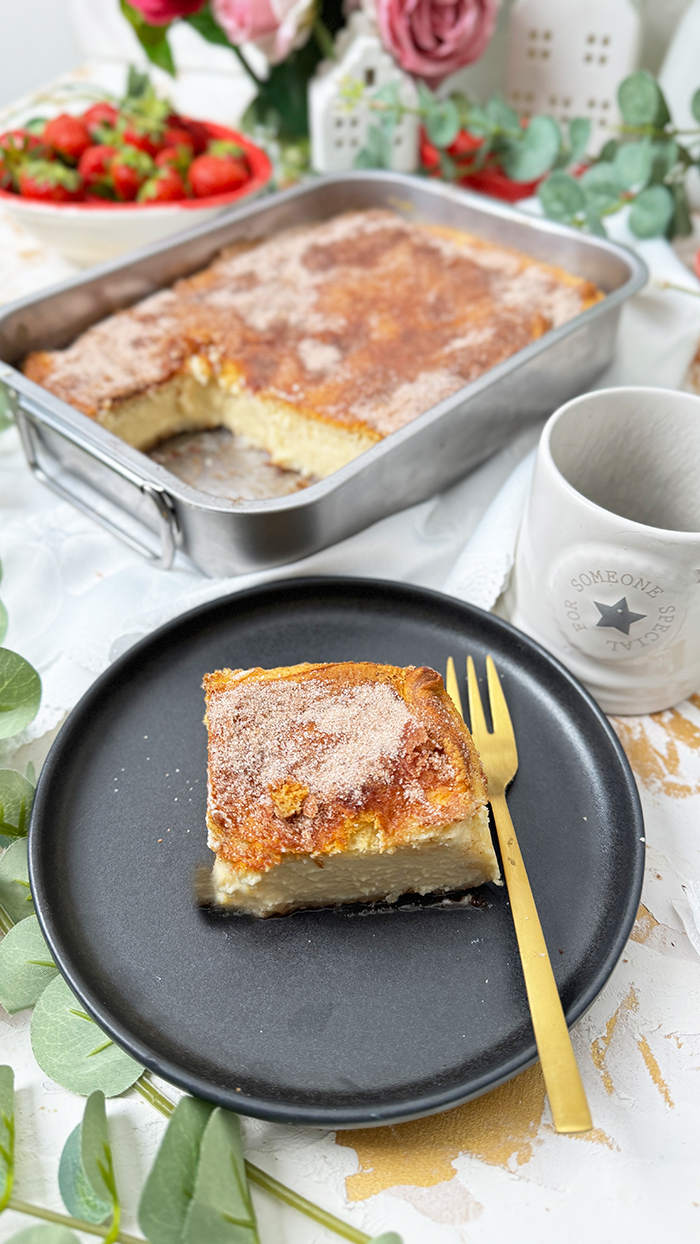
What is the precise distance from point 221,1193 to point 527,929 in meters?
0.42

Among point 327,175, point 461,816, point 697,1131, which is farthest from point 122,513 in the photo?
point 697,1131

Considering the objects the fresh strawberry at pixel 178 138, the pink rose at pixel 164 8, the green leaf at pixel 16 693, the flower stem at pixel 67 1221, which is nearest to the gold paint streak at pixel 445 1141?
the flower stem at pixel 67 1221

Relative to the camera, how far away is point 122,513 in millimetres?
1649

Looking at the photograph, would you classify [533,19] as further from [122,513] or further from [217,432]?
[122,513]

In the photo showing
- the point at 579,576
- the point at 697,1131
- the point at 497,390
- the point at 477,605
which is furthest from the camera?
the point at 497,390

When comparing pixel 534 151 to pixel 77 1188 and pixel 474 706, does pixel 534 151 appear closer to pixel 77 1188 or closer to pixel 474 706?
pixel 474 706

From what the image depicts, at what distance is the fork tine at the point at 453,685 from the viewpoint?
4.17ft

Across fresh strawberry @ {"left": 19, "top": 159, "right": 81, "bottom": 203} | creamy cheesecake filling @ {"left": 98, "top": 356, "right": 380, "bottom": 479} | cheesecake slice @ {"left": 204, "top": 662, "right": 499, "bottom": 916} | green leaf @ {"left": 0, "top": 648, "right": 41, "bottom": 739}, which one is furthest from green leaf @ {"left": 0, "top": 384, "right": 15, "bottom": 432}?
cheesecake slice @ {"left": 204, "top": 662, "right": 499, "bottom": 916}

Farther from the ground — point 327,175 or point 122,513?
point 327,175

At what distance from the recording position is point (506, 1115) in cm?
95

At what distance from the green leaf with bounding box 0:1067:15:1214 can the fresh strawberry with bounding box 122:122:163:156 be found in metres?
1.94

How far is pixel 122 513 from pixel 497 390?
72cm

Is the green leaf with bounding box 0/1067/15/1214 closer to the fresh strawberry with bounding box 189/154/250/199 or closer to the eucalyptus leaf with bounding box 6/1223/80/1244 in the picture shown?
the eucalyptus leaf with bounding box 6/1223/80/1244

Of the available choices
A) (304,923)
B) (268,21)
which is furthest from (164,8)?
(304,923)
